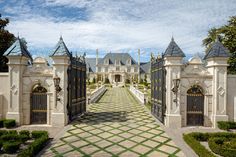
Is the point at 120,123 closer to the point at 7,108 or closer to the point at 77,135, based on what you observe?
the point at 77,135

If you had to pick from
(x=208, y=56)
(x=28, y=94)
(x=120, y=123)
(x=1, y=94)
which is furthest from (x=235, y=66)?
(x=1, y=94)

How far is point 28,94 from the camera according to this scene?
11.7 meters

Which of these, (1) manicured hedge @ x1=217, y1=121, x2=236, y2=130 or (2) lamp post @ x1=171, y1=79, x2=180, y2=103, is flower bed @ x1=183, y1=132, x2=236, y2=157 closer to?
(1) manicured hedge @ x1=217, y1=121, x2=236, y2=130

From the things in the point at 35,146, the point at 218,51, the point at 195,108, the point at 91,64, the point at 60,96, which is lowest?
the point at 35,146

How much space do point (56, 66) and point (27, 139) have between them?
457 centimetres

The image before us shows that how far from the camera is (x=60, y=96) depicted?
37.7 ft

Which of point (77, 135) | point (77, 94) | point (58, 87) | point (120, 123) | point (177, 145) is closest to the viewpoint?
point (177, 145)

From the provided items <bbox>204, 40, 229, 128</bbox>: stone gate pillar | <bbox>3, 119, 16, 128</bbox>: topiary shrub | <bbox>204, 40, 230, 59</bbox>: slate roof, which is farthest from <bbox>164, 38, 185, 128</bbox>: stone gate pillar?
<bbox>3, 119, 16, 128</bbox>: topiary shrub

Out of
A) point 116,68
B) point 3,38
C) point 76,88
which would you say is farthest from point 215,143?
point 116,68

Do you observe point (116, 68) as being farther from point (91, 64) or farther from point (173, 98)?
point (173, 98)

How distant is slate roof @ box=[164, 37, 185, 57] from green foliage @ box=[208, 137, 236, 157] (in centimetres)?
519

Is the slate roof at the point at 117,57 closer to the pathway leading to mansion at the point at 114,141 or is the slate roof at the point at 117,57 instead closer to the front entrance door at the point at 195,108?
the front entrance door at the point at 195,108

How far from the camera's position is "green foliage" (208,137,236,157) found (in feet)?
23.0

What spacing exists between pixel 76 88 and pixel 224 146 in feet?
31.9
